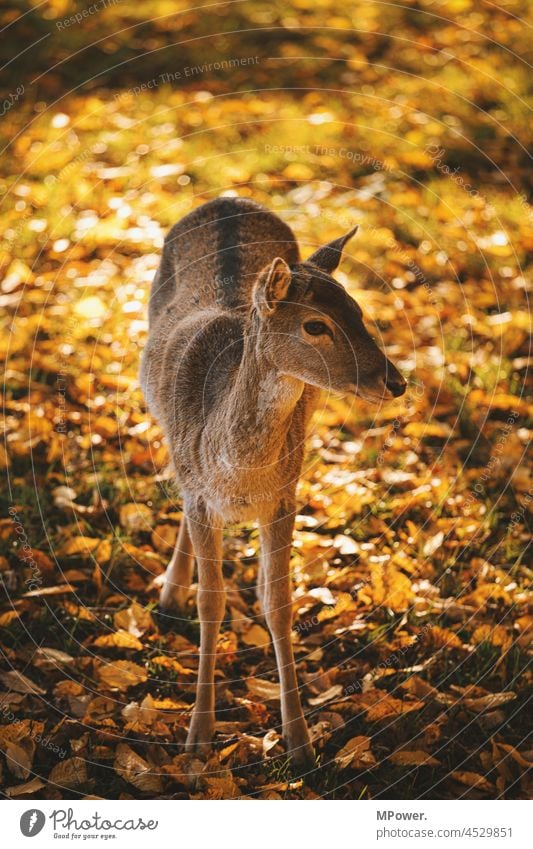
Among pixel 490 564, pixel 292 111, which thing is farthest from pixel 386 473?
pixel 292 111

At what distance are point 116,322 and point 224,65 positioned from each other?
4.96 meters

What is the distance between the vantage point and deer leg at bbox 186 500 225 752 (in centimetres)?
481

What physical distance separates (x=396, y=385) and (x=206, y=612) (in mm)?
1655

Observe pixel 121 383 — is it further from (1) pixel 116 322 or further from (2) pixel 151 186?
(2) pixel 151 186

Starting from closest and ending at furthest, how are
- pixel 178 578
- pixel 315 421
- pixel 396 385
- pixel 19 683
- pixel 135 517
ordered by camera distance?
pixel 396 385 → pixel 19 683 → pixel 178 578 → pixel 135 517 → pixel 315 421

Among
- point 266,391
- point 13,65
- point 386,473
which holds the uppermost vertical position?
point 13,65

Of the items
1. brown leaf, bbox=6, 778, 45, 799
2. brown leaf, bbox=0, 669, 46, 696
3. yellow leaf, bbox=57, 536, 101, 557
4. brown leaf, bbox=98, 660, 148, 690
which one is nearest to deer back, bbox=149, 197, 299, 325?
yellow leaf, bbox=57, 536, 101, 557

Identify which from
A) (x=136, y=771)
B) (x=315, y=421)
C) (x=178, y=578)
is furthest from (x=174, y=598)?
(x=315, y=421)

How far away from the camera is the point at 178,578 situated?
577 cm

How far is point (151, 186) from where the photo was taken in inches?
383

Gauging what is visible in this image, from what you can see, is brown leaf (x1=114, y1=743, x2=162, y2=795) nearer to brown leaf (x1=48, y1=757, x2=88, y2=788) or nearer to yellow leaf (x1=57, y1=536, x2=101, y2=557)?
brown leaf (x1=48, y1=757, x2=88, y2=788)

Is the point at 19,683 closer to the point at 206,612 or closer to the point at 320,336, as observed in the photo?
the point at 206,612

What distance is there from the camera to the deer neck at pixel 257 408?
4.34 metres
